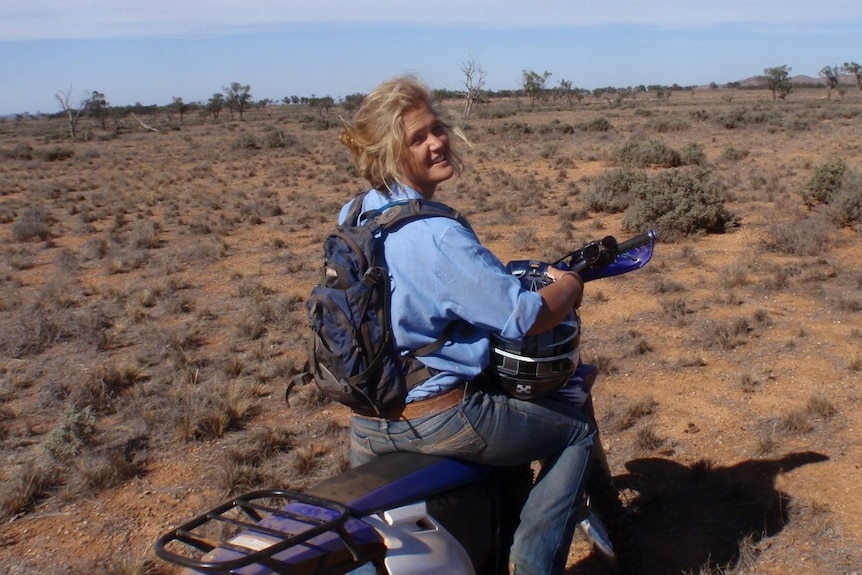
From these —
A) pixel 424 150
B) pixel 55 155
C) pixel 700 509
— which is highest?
pixel 55 155

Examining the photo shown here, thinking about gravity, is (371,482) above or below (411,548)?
above

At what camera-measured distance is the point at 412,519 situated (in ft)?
6.92

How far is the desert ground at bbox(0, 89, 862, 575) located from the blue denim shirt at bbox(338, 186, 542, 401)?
37.5 inches

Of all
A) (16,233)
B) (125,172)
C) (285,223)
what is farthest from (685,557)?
(125,172)

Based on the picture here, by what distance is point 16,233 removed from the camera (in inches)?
534

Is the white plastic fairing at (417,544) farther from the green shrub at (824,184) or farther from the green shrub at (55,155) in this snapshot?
the green shrub at (55,155)

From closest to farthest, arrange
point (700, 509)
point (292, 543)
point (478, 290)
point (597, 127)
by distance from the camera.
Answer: point (292, 543) → point (478, 290) → point (700, 509) → point (597, 127)

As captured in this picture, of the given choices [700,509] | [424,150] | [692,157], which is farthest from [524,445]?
[692,157]

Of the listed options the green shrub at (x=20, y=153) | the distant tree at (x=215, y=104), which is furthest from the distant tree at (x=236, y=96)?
the green shrub at (x=20, y=153)

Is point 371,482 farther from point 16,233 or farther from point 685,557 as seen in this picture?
point 16,233

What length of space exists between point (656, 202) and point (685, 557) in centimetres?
839

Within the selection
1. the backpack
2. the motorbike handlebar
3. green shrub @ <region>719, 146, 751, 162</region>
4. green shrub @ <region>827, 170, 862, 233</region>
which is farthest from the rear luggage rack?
green shrub @ <region>719, 146, 751, 162</region>

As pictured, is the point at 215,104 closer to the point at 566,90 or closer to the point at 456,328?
the point at 566,90

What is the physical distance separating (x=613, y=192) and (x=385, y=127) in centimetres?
1166
